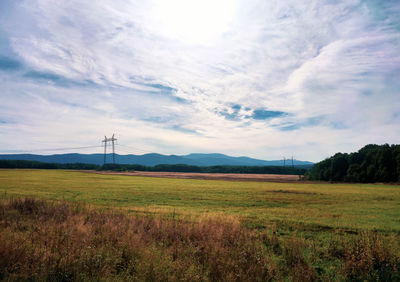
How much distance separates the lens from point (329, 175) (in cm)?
11288

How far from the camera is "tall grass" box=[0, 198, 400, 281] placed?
7.23 meters

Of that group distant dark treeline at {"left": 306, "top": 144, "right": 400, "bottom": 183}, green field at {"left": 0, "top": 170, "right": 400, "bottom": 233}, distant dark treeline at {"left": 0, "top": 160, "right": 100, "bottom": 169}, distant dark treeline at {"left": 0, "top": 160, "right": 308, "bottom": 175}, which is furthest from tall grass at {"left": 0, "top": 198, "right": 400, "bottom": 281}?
distant dark treeline at {"left": 0, "top": 160, "right": 100, "bottom": 169}

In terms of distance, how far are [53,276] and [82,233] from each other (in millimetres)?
3606

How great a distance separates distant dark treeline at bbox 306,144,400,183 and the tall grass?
104620 millimetres

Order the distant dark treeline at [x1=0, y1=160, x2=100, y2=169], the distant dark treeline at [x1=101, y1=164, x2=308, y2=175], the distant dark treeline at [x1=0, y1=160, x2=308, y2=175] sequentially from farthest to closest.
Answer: the distant dark treeline at [x1=101, y1=164, x2=308, y2=175] < the distant dark treeline at [x1=0, y1=160, x2=308, y2=175] < the distant dark treeline at [x1=0, y1=160, x2=100, y2=169]

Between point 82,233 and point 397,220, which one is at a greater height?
point 82,233

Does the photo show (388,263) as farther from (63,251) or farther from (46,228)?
(46,228)

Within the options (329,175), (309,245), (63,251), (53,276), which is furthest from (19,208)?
(329,175)

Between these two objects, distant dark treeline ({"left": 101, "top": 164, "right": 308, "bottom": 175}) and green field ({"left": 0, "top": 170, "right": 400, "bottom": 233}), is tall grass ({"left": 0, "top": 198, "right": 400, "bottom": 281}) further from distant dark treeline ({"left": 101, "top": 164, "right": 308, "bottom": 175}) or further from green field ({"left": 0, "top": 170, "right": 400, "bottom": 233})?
distant dark treeline ({"left": 101, "top": 164, "right": 308, "bottom": 175})

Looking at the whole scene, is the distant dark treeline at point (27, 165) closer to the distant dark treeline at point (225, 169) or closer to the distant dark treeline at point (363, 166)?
the distant dark treeline at point (225, 169)

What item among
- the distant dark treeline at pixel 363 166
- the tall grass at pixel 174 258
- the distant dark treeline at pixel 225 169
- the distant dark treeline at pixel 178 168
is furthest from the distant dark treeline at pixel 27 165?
the tall grass at pixel 174 258

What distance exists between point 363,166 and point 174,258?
387 ft

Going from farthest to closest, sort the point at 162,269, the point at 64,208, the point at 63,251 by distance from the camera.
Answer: the point at 64,208 < the point at 63,251 < the point at 162,269

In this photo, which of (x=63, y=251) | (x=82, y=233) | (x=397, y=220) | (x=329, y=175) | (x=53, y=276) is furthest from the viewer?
(x=329, y=175)
